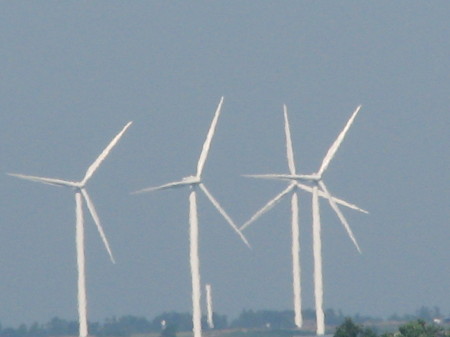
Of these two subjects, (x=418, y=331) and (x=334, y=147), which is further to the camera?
(x=334, y=147)

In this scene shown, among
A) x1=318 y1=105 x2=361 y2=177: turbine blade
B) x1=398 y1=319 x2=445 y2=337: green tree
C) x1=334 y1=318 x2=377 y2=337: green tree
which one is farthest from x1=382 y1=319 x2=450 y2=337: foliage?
x1=318 y1=105 x2=361 y2=177: turbine blade

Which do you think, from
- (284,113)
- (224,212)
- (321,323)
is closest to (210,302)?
(321,323)

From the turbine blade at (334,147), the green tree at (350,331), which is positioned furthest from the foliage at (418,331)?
the turbine blade at (334,147)

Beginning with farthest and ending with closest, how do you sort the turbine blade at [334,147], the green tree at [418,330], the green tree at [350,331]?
1. the turbine blade at [334,147]
2. the green tree at [350,331]
3. the green tree at [418,330]

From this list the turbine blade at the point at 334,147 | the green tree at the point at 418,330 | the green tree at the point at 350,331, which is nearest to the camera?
the green tree at the point at 418,330

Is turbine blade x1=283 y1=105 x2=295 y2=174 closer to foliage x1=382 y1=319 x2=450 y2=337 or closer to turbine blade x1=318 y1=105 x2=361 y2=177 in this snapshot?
turbine blade x1=318 y1=105 x2=361 y2=177

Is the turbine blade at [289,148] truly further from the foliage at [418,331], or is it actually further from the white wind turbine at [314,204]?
the foliage at [418,331]

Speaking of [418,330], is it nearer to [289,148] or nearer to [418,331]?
[418,331]

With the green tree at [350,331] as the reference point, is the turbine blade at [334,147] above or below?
above

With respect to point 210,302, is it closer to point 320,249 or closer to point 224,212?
point 320,249

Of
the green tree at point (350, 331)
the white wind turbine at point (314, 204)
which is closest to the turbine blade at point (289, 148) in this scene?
the white wind turbine at point (314, 204)

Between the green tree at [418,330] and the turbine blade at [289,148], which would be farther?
the turbine blade at [289,148]

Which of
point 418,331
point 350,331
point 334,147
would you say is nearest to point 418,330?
point 418,331

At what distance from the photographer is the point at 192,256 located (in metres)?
147
